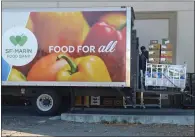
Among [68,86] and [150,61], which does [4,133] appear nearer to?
[68,86]

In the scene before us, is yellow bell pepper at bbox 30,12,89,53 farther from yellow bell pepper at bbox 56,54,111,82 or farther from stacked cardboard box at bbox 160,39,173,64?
stacked cardboard box at bbox 160,39,173,64

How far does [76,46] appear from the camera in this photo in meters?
12.8

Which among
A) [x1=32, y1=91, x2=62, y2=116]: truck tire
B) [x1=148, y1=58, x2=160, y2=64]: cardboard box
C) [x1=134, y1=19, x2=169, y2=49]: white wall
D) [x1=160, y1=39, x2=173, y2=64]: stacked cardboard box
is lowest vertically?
[x1=32, y1=91, x2=62, y2=116]: truck tire

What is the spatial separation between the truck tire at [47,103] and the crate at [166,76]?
9.66 feet

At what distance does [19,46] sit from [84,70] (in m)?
2.23

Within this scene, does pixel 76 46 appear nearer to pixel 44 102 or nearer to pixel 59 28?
pixel 59 28

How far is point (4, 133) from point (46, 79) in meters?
3.49

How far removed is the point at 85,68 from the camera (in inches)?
500

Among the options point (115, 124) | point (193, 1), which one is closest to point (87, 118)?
point (115, 124)

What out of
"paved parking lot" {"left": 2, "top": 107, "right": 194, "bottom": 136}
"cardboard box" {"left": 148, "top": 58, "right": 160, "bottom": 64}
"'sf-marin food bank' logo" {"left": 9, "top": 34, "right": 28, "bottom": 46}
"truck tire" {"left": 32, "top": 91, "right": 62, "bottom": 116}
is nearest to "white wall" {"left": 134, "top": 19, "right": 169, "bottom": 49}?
"cardboard box" {"left": 148, "top": 58, "right": 160, "bottom": 64}

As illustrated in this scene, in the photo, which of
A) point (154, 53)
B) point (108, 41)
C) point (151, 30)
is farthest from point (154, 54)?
point (151, 30)

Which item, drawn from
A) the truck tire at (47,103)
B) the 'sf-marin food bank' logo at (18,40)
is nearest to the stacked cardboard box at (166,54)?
the truck tire at (47,103)

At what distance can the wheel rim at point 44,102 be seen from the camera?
1319 cm

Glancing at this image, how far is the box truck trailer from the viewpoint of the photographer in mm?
12547
